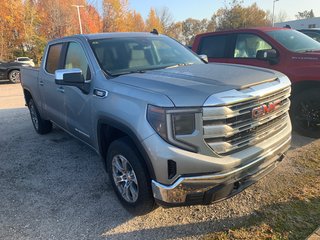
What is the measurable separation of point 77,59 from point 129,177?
6.12ft

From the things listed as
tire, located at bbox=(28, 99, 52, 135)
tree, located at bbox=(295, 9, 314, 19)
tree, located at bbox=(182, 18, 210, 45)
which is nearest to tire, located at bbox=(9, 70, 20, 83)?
tire, located at bbox=(28, 99, 52, 135)

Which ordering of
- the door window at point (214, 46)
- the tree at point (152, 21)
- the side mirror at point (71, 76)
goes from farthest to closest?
the tree at point (152, 21) < the door window at point (214, 46) < the side mirror at point (71, 76)

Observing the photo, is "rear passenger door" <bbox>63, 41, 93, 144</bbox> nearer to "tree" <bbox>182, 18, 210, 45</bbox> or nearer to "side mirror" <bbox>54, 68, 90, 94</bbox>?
"side mirror" <bbox>54, 68, 90, 94</bbox>

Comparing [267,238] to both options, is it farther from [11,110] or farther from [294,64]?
[11,110]

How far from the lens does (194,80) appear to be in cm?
297

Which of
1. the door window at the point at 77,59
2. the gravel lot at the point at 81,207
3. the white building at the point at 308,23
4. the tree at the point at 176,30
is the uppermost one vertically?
the door window at the point at 77,59

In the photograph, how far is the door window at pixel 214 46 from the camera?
661 centimetres

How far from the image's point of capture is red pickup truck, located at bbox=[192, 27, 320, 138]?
16.8 ft

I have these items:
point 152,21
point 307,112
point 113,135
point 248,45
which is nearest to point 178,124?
point 113,135

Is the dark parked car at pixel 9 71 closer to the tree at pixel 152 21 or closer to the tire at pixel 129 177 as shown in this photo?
the tire at pixel 129 177

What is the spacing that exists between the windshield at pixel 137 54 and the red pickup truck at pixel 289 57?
1.91 metres

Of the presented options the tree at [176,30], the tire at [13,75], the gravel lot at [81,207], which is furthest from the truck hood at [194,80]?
the tree at [176,30]

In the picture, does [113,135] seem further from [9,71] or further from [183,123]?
[9,71]

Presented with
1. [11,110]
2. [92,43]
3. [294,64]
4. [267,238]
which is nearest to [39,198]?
[92,43]
